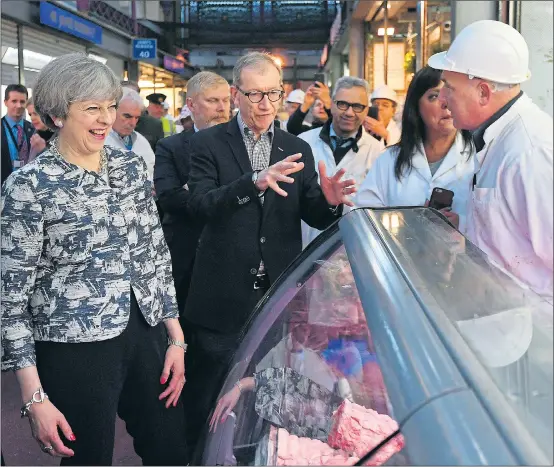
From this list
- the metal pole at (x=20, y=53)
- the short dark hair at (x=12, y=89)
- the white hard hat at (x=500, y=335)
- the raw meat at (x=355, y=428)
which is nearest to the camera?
the white hard hat at (x=500, y=335)

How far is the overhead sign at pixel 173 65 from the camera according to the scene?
26.0 meters

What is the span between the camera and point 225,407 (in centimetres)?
207

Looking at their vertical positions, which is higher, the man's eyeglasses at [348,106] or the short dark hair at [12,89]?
the short dark hair at [12,89]

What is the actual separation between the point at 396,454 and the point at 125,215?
140 centimetres

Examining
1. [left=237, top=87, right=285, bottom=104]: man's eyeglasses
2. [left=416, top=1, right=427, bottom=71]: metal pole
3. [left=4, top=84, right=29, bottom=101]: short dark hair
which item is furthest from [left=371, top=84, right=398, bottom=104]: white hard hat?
[left=237, top=87, right=285, bottom=104]: man's eyeglasses

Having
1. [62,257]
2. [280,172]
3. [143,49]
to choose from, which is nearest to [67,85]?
[62,257]

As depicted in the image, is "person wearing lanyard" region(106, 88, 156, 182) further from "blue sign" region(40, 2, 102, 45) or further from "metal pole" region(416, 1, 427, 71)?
"blue sign" region(40, 2, 102, 45)

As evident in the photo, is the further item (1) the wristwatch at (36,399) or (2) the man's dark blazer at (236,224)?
(2) the man's dark blazer at (236,224)

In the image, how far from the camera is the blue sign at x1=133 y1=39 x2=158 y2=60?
2061 centimetres

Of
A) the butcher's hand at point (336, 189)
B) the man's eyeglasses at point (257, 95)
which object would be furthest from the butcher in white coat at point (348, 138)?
the butcher's hand at point (336, 189)

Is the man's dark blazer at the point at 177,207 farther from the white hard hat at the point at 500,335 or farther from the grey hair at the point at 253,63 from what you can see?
the white hard hat at the point at 500,335

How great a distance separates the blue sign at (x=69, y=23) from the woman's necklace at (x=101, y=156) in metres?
12.8

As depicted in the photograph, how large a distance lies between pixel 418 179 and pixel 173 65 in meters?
24.9

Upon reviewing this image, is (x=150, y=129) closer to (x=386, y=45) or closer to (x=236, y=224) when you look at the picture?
(x=386, y=45)
